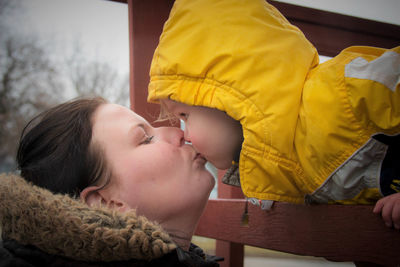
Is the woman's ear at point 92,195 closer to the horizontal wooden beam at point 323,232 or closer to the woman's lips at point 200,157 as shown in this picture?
the woman's lips at point 200,157

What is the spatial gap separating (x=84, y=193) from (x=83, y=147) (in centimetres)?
14

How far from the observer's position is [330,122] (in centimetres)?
83

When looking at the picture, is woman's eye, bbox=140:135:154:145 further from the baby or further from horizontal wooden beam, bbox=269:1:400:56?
horizontal wooden beam, bbox=269:1:400:56

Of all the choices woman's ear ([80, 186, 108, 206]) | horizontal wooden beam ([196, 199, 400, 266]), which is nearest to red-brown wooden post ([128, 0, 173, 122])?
woman's ear ([80, 186, 108, 206])

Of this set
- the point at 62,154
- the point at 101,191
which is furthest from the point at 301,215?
the point at 62,154

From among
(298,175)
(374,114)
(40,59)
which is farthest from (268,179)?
(40,59)

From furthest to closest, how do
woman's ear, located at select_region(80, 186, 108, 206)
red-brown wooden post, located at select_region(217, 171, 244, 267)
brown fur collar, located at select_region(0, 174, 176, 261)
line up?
red-brown wooden post, located at select_region(217, 171, 244, 267) → woman's ear, located at select_region(80, 186, 108, 206) → brown fur collar, located at select_region(0, 174, 176, 261)

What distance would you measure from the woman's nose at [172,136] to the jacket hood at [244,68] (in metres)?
0.16

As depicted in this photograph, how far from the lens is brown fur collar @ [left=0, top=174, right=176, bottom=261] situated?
731 mm

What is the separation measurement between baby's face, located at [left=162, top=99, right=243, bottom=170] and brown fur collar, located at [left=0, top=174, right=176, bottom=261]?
335mm

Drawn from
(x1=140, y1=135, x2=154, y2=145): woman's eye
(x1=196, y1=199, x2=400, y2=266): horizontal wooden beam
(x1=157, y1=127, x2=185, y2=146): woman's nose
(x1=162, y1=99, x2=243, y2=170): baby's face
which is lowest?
(x1=196, y1=199, x2=400, y2=266): horizontal wooden beam

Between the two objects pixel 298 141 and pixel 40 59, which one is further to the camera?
pixel 40 59

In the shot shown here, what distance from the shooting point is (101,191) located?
3.24 ft

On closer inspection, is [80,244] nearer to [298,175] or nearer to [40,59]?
[298,175]
